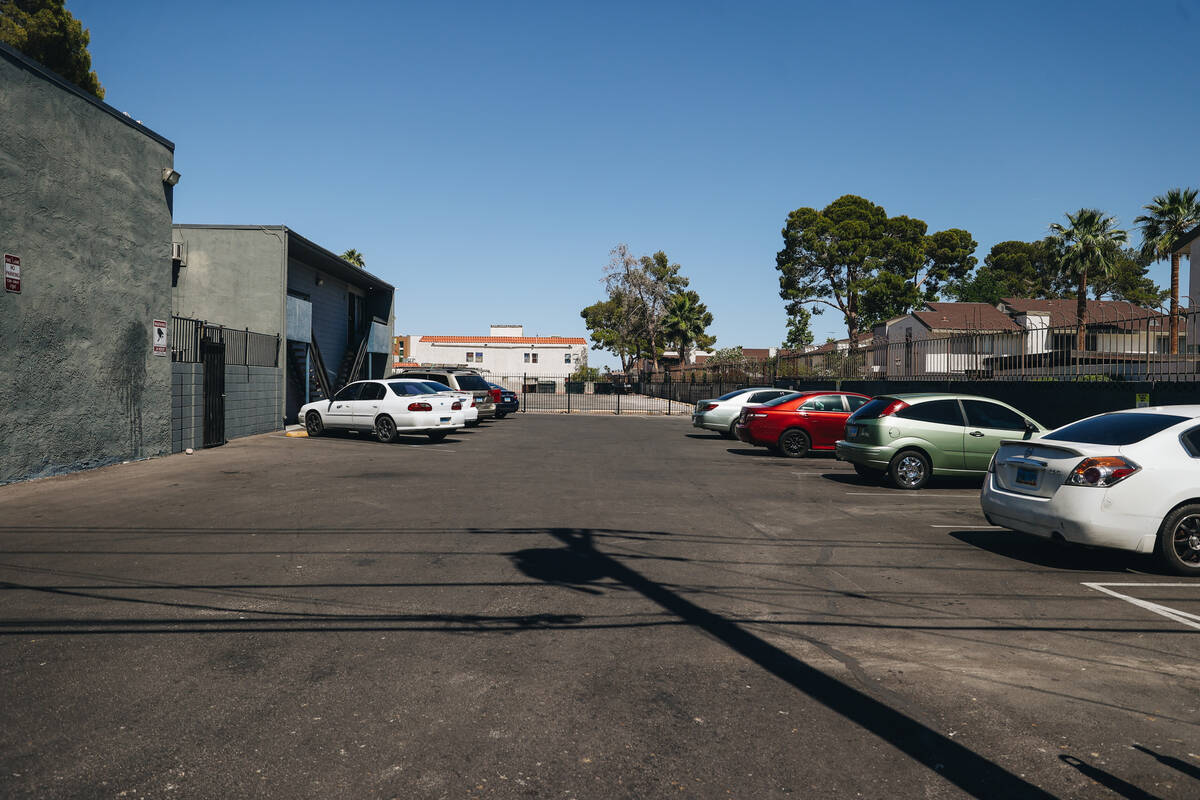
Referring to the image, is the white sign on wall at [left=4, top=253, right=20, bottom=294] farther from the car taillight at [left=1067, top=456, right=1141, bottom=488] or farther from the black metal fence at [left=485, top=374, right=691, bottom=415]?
the black metal fence at [left=485, top=374, right=691, bottom=415]

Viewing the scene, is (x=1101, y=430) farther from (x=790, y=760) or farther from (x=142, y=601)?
(x=142, y=601)

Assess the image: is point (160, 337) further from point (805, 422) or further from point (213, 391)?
point (805, 422)

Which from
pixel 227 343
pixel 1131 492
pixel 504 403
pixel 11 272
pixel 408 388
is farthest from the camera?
pixel 504 403

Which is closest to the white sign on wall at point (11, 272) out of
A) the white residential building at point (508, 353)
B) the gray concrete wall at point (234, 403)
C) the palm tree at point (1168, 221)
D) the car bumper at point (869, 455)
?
the gray concrete wall at point (234, 403)

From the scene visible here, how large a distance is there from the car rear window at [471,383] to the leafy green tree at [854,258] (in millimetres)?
36778

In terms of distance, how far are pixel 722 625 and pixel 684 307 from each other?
2842 inches

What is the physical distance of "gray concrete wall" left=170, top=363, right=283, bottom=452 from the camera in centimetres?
1698

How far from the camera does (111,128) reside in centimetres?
1466

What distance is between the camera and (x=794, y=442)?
722 inches

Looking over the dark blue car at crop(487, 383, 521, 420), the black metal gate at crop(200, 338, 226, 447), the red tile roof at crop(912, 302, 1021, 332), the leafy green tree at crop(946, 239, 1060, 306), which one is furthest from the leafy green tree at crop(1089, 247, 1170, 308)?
the black metal gate at crop(200, 338, 226, 447)

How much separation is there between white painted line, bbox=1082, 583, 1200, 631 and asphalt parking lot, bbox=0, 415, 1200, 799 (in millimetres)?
34

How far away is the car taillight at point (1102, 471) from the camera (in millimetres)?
7164

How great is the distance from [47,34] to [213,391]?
20.6 metres

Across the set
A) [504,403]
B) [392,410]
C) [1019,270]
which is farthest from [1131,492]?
[1019,270]
